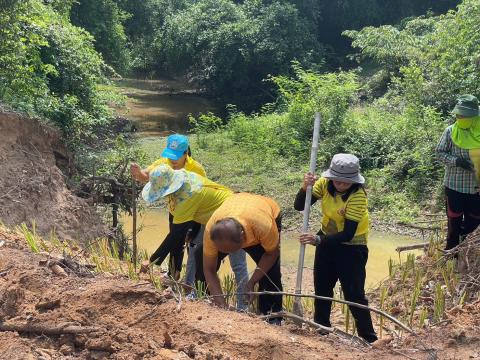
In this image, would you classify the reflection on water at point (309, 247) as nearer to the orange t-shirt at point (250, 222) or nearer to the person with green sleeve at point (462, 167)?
the person with green sleeve at point (462, 167)

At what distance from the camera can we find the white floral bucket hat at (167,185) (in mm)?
4418

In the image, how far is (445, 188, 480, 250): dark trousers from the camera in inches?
206

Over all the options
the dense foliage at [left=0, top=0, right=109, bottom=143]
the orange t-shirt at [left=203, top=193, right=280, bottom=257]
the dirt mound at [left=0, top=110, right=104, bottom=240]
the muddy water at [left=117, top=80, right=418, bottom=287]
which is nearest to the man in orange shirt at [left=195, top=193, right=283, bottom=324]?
the orange t-shirt at [left=203, top=193, right=280, bottom=257]

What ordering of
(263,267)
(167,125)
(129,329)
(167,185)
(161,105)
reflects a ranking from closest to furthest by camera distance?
(129,329), (263,267), (167,185), (167,125), (161,105)

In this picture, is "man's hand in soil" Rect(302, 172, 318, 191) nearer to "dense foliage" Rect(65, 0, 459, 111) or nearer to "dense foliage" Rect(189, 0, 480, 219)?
"dense foliage" Rect(189, 0, 480, 219)

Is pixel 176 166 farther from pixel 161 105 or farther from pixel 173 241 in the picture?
pixel 161 105

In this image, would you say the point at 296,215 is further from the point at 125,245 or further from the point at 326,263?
the point at 326,263

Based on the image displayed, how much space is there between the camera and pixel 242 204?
3984mm

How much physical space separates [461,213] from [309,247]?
359 centimetres

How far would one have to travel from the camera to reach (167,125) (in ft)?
61.6

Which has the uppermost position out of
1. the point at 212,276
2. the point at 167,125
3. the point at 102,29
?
the point at 102,29

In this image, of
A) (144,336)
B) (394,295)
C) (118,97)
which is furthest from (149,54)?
(144,336)

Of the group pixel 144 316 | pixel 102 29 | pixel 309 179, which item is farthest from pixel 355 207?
pixel 102 29

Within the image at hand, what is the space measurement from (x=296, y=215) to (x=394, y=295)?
A: 14.5 ft
